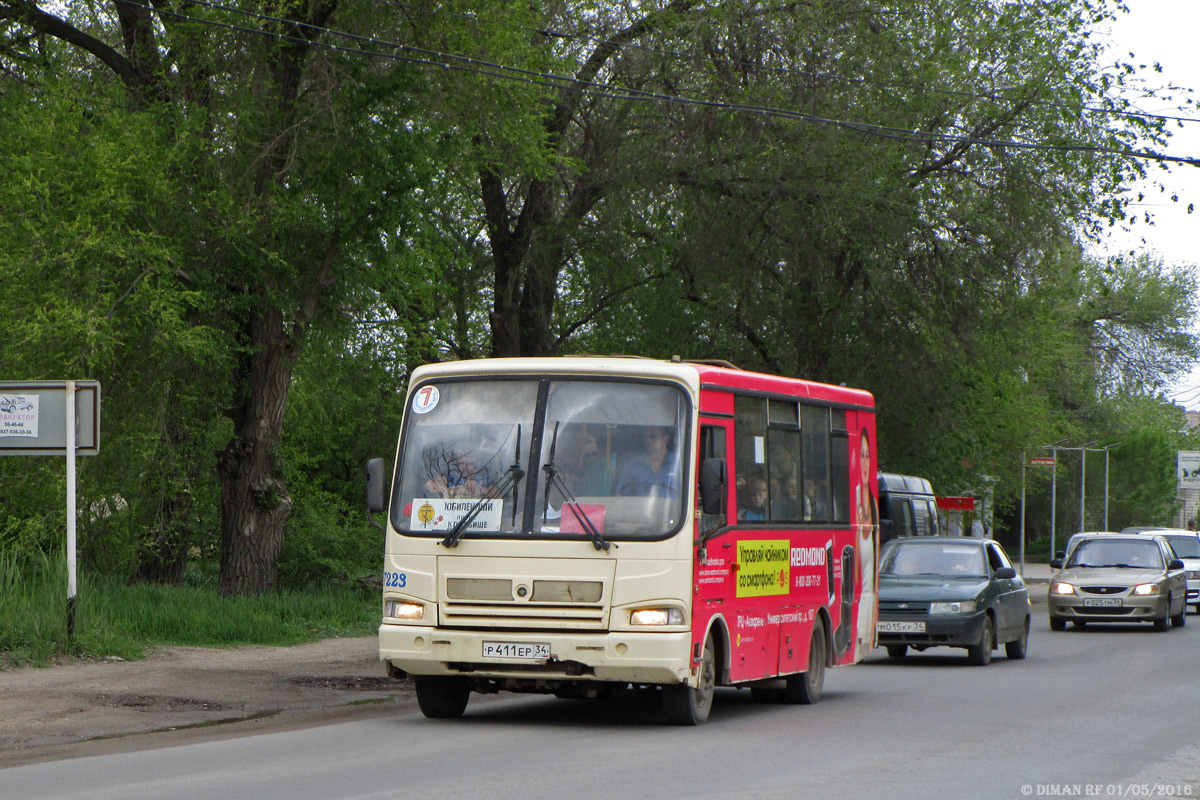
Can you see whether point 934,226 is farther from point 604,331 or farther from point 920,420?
point 604,331

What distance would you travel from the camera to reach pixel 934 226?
1174 inches

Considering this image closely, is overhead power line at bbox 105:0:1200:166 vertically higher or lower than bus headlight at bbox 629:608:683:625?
higher

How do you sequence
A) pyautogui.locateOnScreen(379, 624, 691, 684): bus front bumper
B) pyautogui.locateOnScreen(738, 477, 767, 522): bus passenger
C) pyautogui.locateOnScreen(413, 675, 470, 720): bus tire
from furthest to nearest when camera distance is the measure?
pyautogui.locateOnScreen(738, 477, 767, 522): bus passenger → pyautogui.locateOnScreen(413, 675, 470, 720): bus tire → pyautogui.locateOnScreen(379, 624, 691, 684): bus front bumper

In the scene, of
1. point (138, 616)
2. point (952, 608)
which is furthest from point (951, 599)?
point (138, 616)

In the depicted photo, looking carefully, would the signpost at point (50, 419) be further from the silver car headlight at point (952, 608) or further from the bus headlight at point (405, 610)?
the silver car headlight at point (952, 608)

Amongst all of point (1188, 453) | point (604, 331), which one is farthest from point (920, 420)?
point (1188, 453)

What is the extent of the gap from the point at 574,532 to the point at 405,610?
59.2 inches

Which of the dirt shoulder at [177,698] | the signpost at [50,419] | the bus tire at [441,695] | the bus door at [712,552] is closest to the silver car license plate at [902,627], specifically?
the dirt shoulder at [177,698]

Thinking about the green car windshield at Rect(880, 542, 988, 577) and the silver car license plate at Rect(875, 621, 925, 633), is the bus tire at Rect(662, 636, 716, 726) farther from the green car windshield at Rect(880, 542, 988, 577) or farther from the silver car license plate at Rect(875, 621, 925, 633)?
the green car windshield at Rect(880, 542, 988, 577)

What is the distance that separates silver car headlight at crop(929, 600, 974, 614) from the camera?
19.7m

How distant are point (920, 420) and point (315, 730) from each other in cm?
2308

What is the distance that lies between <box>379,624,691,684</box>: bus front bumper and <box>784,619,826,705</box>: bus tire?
3367 mm

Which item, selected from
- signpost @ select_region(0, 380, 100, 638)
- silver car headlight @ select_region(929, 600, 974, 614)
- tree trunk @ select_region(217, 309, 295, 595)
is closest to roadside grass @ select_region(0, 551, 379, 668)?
signpost @ select_region(0, 380, 100, 638)

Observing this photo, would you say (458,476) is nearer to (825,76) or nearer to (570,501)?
(570,501)
